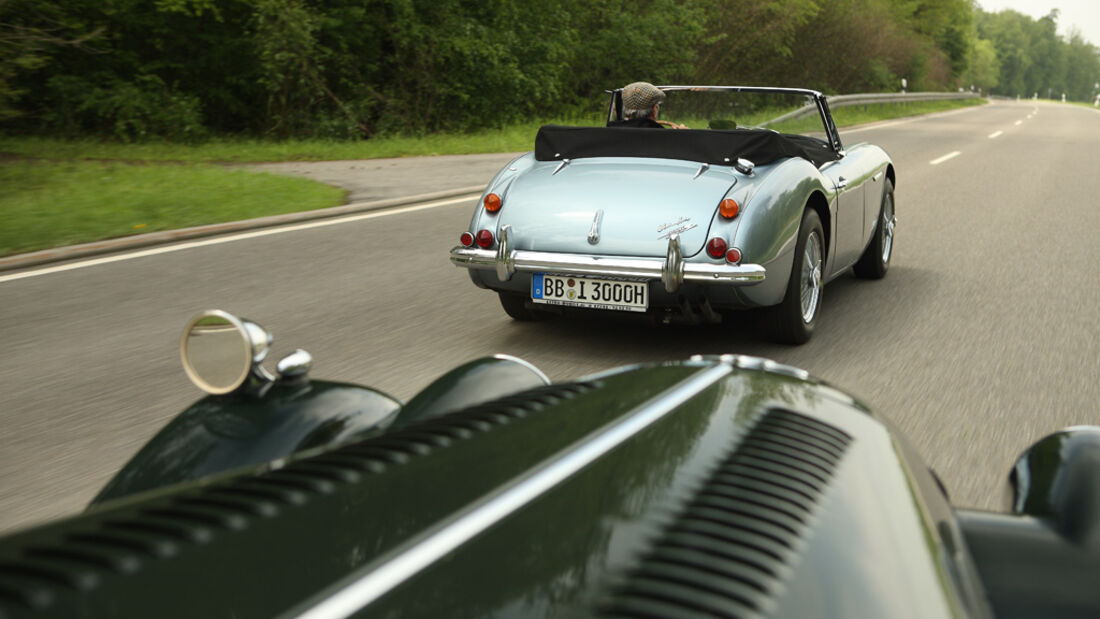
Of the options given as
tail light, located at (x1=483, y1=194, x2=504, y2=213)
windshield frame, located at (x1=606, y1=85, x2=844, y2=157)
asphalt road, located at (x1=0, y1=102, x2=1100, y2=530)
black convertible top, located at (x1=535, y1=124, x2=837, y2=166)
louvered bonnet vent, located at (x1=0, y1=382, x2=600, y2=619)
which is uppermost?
windshield frame, located at (x1=606, y1=85, x2=844, y2=157)

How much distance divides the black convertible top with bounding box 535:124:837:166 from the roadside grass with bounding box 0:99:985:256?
4.65 feet

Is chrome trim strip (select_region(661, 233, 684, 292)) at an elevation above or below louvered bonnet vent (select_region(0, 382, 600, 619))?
below

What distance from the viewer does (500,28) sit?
2627 centimetres

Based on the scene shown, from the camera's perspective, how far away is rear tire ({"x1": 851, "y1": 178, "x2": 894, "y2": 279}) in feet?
23.5

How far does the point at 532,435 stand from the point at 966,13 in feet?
292

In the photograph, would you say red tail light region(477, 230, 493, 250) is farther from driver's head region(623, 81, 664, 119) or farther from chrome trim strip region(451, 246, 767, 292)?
driver's head region(623, 81, 664, 119)

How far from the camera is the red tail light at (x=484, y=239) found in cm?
534

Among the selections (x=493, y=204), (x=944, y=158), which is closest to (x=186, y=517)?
(x=493, y=204)

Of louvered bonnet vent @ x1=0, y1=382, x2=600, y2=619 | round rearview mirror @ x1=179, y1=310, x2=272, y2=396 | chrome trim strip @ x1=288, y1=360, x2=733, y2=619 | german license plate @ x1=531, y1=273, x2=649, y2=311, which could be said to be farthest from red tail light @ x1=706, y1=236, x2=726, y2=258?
louvered bonnet vent @ x1=0, y1=382, x2=600, y2=619

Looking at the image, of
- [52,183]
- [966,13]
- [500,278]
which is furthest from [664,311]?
[966,13]

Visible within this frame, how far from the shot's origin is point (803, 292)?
5.51 meters

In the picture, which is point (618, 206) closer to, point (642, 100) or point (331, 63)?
point (642, 100)

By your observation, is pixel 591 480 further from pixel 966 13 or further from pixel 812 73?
pixel 966 13

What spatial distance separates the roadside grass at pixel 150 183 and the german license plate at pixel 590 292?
2357 millimetres
